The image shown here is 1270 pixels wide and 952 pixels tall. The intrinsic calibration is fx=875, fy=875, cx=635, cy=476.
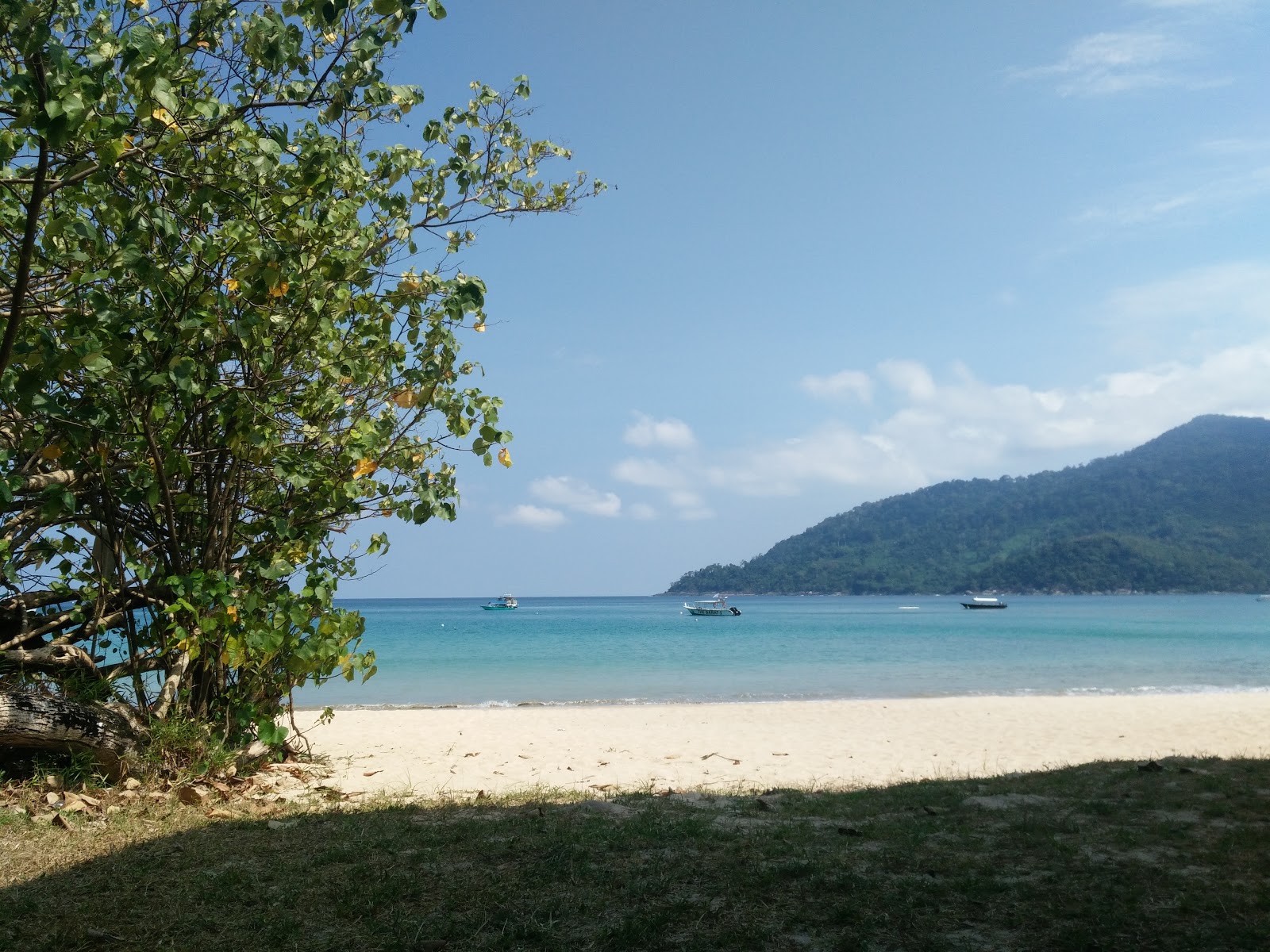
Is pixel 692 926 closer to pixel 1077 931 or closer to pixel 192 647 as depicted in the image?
pixel 1077 931

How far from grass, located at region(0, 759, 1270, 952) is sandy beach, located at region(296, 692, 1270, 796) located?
1.96 m

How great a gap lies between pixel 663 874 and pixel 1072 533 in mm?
143986

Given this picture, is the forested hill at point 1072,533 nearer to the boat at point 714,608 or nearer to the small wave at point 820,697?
the boat at point 714,608

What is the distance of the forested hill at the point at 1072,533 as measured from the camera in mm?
117875

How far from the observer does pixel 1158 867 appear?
4.39 meters

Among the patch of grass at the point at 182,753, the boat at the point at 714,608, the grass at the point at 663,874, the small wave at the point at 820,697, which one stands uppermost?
the patch of grass at the point at 182,753

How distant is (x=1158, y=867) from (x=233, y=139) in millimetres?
6434

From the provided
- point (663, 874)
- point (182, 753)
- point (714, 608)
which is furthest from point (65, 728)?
point (714, 608)

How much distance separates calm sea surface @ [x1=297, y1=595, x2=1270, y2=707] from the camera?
23031 mm

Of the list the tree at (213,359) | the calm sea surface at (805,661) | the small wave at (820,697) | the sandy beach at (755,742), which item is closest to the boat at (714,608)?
the calm sea surface at (805,661)

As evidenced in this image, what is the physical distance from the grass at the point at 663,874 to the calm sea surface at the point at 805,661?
145 inches

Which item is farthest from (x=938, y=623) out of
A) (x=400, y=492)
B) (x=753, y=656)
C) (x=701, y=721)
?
(x=400, y=492)

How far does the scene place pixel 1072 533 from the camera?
13225 centimetres

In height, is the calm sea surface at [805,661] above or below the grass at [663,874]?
below
